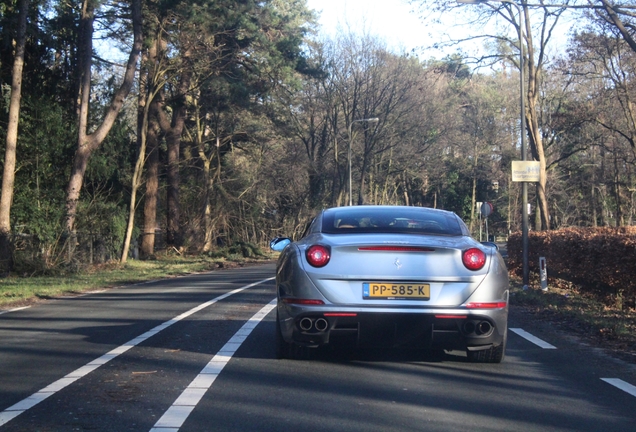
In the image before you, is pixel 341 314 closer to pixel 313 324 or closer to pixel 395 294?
pixel 313 324

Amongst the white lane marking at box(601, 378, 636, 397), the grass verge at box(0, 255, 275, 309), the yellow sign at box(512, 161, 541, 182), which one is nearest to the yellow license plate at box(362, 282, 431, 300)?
the white lane marking at box(601, 378, 636, 397)

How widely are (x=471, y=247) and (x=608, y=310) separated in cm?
662

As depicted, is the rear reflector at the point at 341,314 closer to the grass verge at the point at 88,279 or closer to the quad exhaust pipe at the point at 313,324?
the quad exhaust pipe at the point at 313,324

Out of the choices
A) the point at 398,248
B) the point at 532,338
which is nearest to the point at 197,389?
the point at 398,248

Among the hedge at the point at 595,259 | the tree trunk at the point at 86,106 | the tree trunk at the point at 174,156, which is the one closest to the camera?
the hedge at the point at 595,259

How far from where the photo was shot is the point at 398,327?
6.09m

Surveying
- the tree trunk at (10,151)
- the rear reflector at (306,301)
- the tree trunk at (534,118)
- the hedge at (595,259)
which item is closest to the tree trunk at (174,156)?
the tree trunk at (10,151)

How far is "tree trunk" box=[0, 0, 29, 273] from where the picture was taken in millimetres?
20516

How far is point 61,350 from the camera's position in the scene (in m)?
→ 7.40

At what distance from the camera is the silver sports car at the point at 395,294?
6102 millimetres

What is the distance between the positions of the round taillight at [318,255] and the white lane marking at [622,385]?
104 inches

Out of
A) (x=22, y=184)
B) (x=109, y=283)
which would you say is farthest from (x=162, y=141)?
(x=109, y=283)

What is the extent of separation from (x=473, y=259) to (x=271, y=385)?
6.77 ft

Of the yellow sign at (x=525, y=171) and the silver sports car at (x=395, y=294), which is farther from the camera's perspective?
the yellow sign at (x=525, y=171)
